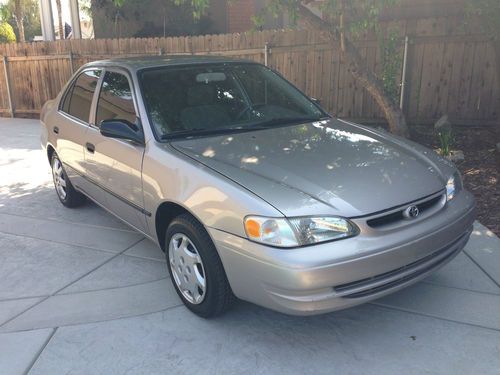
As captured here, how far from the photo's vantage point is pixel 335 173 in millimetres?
3037

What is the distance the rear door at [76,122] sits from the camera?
468cm

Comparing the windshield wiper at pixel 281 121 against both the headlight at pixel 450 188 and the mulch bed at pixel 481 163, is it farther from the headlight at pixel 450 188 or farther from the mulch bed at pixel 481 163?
the mulch bed at pixel 481 163

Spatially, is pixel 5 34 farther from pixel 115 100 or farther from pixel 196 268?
pixel 196 268

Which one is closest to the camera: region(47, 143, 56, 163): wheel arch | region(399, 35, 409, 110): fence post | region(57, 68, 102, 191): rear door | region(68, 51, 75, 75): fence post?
region(57, 68, 102, 191): rear door

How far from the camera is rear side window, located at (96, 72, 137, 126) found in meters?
3.92

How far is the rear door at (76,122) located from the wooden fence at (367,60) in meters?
5.15

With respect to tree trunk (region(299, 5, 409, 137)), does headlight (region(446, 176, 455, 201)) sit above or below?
below

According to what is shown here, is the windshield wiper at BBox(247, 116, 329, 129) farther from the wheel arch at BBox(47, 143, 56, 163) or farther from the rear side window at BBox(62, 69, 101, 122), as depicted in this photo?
the wheel arch at BBox(47, 143, 56, 163)

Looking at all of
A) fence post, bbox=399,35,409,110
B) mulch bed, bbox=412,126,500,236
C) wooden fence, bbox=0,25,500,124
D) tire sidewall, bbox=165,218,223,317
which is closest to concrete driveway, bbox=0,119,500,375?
tire sidewall, bbox=165,218,223,317

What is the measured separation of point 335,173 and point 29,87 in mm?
12192

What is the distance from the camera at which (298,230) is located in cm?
265

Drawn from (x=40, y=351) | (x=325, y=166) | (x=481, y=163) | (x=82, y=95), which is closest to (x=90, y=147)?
(x=82, y=95)

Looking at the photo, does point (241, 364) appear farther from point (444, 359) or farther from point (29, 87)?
point (29, 87)

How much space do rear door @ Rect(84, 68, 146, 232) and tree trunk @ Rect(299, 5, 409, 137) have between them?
3.09m
